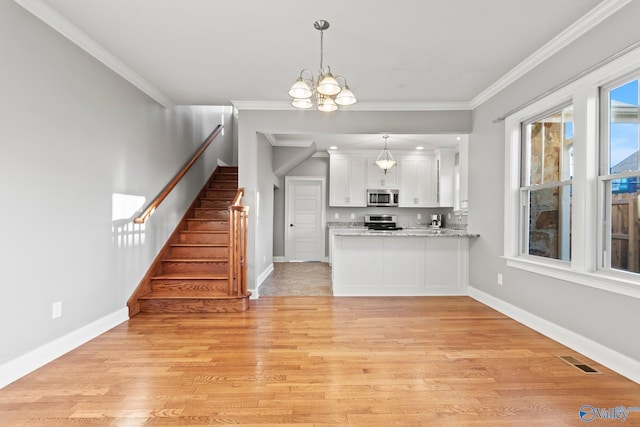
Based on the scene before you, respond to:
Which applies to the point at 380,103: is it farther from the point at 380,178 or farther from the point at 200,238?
the point at 200,238

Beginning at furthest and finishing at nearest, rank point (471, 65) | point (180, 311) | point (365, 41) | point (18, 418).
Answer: point (180, 311)
point (471, 65)
point (365, 41)
point (18, 418)

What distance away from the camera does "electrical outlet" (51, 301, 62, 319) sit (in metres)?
2.48

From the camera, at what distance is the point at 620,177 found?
7.60 ft

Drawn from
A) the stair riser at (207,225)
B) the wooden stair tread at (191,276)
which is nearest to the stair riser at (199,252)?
the wooden stair tread at (191,276)

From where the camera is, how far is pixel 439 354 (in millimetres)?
2570

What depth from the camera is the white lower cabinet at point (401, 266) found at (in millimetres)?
4461

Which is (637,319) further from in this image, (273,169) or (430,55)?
(273,169)

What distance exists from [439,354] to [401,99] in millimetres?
2995

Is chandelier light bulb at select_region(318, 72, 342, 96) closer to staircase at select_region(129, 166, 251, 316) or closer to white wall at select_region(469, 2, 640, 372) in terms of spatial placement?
white wall at select_region(469, 2, 640, 372)

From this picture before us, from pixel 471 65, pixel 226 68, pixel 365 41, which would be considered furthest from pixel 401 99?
pixel 226 68

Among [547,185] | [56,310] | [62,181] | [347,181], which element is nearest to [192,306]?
[56,310]

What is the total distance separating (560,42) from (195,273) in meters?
4.51

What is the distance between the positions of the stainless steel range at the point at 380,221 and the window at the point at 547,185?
3.81 m

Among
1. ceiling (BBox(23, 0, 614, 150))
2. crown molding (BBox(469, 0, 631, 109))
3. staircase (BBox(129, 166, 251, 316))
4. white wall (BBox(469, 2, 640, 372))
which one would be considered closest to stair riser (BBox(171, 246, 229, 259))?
staircase (BBox(129, 166, 251, 316))
